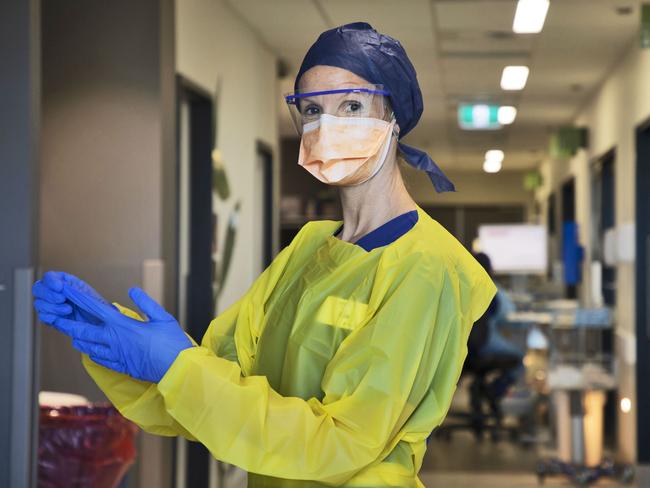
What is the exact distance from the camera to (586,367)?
848cm

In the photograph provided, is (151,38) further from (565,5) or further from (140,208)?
(565,5)

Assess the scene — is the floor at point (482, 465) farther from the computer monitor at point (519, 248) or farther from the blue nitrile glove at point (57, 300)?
the blue nitrile glove at point (57, 300)

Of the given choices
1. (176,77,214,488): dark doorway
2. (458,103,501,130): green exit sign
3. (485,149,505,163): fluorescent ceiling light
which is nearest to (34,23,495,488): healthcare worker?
(176,77,214,488): dark doorway

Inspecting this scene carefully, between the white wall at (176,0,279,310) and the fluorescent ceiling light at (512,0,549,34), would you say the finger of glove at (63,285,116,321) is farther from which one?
the fluorescent ceiling light at (512,0,549,34)

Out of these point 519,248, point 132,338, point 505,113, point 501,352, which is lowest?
point 501,352

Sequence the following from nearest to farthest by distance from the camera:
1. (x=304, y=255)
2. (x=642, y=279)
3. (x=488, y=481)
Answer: (x=304, y=255) < (x=488, y=481) < (x=642, y=279)

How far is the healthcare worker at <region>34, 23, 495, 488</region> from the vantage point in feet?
4.96

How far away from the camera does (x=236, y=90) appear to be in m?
6.50

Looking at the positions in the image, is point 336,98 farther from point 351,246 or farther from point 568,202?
point 568,202

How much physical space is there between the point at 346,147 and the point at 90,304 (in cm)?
49

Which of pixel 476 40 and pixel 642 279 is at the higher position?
pixel 476 40

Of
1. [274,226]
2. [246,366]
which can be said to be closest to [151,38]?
[246,366]

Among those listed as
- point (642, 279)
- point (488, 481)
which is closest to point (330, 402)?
point (488, 481)

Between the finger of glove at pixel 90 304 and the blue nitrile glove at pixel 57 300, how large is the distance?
1 centimetres
